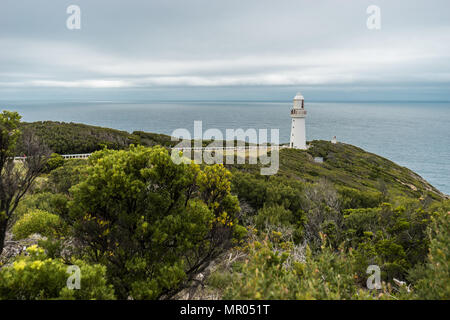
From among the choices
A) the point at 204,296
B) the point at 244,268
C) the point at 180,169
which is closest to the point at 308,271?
the point at 244,268

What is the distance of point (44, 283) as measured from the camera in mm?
4660

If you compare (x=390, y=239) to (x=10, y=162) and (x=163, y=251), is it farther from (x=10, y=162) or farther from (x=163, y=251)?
(x=10, y=162)

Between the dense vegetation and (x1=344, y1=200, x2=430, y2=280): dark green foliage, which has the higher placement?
the dense vegetation

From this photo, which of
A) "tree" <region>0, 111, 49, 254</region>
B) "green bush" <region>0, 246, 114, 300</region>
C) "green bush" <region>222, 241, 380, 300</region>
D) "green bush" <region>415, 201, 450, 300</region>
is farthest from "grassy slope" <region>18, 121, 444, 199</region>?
"green bush" <region>415, 201, 450, 300</region>

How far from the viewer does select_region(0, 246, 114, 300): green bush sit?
4410mm

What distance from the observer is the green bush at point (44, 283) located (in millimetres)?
4410

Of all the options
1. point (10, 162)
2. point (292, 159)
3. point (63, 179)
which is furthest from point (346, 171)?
point (10, 162)

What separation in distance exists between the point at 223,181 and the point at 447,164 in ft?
275

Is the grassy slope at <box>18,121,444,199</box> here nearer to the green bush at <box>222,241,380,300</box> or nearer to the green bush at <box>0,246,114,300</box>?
the green bush at <box>0,246,114,300</box>

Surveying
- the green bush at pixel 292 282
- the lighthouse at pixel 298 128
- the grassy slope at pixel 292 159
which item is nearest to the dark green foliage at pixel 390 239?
the green bush at pixel 292 282

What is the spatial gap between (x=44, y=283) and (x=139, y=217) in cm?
213

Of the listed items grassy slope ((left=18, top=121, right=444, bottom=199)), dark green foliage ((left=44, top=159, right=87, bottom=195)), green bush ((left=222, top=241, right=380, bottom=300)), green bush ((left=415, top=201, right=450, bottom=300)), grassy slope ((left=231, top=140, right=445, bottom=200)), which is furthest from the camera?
grassy slope ((left=231, top=140, right=445, bottom=200))

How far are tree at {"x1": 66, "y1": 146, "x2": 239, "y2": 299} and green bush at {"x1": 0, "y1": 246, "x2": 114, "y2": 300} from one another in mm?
942
